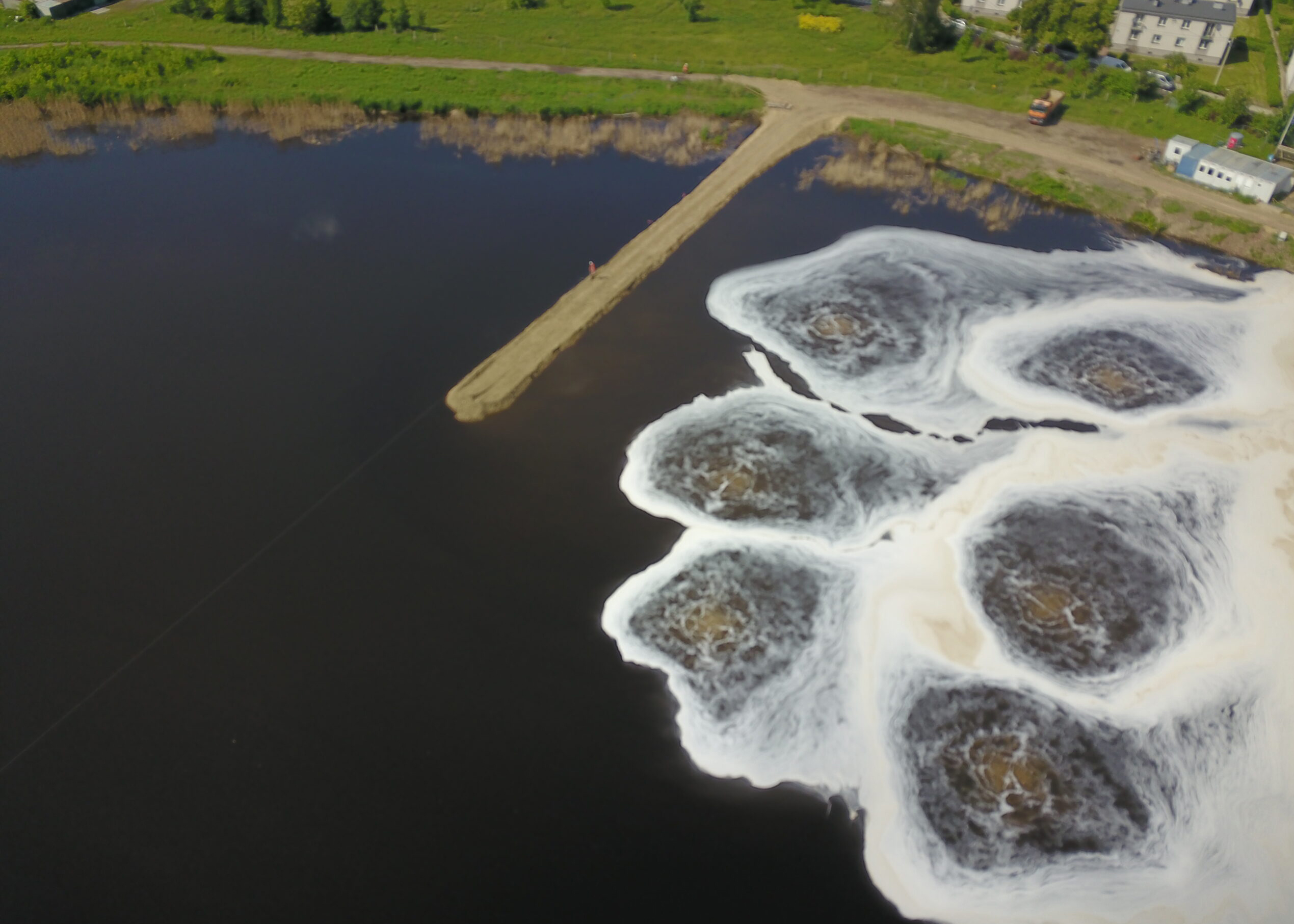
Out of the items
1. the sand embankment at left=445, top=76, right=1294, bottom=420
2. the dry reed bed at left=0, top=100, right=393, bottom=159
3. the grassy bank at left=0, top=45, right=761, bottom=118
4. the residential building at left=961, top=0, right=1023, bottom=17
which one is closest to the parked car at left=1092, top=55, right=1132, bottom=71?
the sand embankment at left=445, top=76, right=1294, bottom=420

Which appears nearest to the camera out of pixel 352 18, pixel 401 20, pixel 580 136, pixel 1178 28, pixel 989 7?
pixel 580 136

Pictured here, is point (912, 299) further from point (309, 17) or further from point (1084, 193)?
point (309, 17)

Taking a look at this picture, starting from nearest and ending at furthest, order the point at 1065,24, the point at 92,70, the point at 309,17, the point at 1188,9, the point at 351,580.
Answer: the point at 351,580
the point at 1188,9
the point at 1065,24
the point at 92,70
the point at 309,17

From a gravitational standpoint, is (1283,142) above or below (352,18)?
below

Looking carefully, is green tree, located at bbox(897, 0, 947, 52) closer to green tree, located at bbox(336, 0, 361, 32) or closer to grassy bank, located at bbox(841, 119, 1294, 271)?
grassy bank, located at bbox(841, 119, 1294, 271)

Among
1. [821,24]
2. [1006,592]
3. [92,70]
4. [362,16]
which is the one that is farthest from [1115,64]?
[92,70]

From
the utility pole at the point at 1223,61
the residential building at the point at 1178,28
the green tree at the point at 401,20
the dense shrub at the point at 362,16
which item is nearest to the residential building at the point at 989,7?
the residential building at the point at 1178,28
